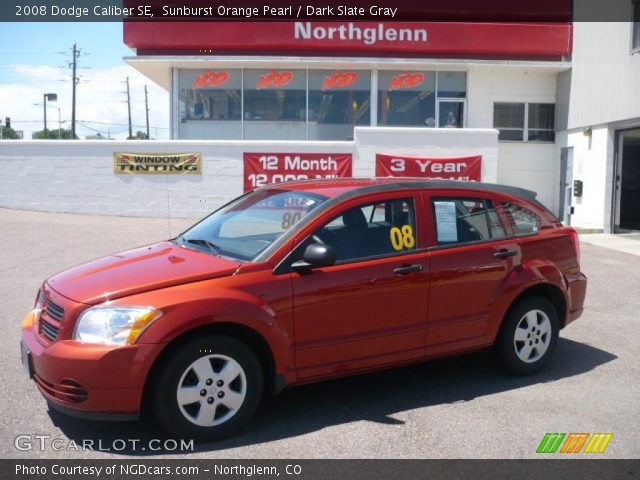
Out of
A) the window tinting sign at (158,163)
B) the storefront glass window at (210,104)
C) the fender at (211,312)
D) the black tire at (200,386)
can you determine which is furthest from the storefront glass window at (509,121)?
the black tire at (200,386)

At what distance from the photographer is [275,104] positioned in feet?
72.4

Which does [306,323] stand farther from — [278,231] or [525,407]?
[525,407]

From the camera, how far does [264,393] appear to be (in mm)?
4625

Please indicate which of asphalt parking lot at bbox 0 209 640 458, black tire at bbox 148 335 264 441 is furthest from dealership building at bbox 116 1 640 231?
black tire at bbox 148 335 264 441

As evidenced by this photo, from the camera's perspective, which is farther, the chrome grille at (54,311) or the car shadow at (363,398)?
the car shadow at (363,398)

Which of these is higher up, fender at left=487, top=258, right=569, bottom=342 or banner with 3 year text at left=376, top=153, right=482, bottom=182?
banner with 3 year text at left=376, top=153, right=482, bottom=182

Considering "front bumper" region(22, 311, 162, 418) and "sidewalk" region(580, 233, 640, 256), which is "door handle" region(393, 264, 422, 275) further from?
"sidewalk" region(580, 233, 640, 256)

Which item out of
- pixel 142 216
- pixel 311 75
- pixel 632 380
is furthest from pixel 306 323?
pixel 311 75

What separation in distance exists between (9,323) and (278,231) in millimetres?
3859

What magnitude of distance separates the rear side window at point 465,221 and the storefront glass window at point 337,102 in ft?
55.0

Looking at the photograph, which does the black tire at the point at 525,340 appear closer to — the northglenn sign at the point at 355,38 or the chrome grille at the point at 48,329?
the chrome grille at the point at 48,329

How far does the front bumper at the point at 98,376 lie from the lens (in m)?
3.86

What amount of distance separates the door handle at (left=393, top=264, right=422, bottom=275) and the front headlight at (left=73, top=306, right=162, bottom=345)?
1.73m
